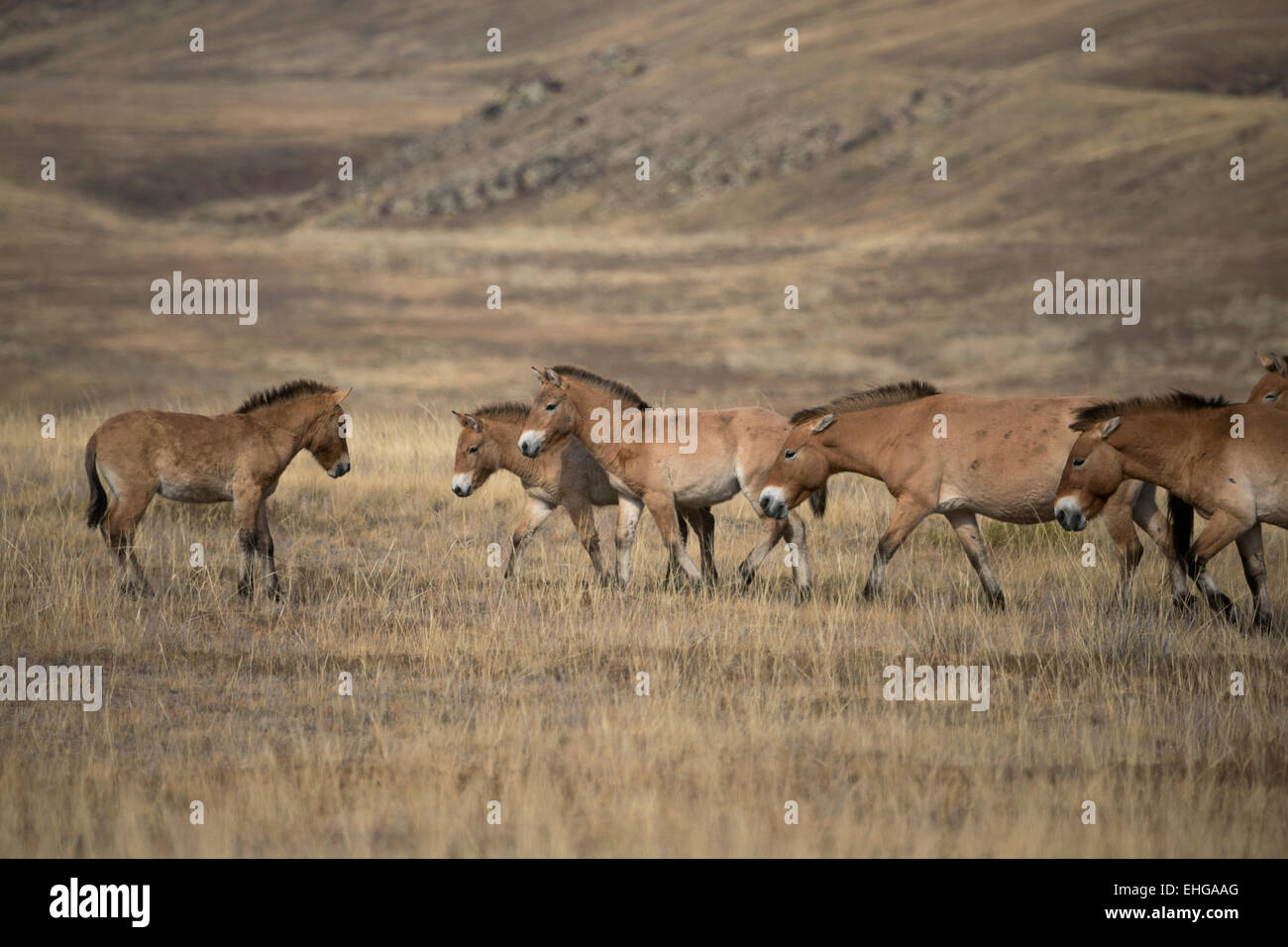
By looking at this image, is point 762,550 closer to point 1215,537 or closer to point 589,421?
point 589,421

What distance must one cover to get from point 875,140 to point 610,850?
9739 centimetres

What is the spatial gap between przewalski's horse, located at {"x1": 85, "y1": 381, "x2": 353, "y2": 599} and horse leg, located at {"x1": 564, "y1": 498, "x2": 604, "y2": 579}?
218cm

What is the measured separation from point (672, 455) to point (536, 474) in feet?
4.84

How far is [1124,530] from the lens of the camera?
1210 cm

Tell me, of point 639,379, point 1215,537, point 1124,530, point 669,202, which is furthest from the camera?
point 669,202

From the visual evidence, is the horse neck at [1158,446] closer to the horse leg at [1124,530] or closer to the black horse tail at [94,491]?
the horse leg at [1124,530]

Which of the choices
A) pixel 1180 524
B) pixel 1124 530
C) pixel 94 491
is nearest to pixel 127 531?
pixel 94 491

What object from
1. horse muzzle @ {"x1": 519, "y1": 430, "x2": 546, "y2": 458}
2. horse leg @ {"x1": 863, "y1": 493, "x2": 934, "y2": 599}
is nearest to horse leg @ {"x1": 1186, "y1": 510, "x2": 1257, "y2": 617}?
horse leg @ {"x1": 863, "y1": 493, "x2": 934, "y2": 599}

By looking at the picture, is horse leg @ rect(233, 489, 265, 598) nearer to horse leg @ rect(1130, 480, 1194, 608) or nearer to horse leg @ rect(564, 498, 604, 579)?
horse leg @ rect(564, 498, 604, 579)

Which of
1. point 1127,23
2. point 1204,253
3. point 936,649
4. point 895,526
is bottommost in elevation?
point 936,649

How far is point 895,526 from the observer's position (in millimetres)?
12406

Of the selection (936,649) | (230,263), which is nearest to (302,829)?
(936,649)

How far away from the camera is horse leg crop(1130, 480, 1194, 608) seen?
39.6ft

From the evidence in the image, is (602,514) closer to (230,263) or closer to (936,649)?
(936,649)
